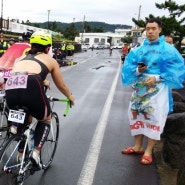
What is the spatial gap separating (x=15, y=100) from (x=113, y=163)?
201cm

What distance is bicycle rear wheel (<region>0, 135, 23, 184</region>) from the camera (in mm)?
3498

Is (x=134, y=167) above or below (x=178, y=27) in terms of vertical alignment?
below

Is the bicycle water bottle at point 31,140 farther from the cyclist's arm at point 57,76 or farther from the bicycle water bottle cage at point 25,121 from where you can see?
the cyclist's arm at point 57,76

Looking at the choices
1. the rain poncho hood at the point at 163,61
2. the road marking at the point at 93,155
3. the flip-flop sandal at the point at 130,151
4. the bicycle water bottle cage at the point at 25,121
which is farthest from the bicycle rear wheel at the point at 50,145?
the rain poncho hood at the point at 163,61

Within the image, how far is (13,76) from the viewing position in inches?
143

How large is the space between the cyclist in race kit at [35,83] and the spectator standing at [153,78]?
1631 millimetres

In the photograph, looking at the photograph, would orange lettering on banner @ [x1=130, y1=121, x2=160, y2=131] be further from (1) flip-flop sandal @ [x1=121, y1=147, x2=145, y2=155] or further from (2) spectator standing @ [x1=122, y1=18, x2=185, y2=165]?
(1) flip-flop sandal @ [x1=121, y1=147, x2=145, y2=155]

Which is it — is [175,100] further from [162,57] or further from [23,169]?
[23,169]

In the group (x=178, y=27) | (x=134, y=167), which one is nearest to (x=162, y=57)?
(x=134, y=167)

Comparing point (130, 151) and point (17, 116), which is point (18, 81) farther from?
point (130, 151)

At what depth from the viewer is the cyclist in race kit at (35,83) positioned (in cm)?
357

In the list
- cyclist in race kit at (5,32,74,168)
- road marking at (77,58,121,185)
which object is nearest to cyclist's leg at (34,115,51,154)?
cyclist in race kit at (5,32,74,168)

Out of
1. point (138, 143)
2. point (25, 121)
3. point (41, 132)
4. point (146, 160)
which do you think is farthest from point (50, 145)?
point (138, 143)

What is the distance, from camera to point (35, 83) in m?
3.57
